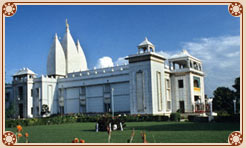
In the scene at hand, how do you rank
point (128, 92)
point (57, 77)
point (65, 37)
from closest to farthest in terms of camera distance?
point (128, 92) < point (57, 77) < point (65, 37)

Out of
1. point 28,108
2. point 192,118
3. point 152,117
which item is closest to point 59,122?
point 152,117

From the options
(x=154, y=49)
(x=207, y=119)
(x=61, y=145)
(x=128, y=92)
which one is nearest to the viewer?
(x=61, y=145)

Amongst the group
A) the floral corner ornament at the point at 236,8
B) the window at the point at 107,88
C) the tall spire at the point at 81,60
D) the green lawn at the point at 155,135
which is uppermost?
the tall spire at the point at 81,60

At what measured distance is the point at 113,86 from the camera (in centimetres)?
3338

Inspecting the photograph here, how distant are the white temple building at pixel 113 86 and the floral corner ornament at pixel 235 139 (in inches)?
830

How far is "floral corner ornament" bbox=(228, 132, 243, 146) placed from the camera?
22.2 ft

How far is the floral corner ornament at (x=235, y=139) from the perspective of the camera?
6754 millimetres

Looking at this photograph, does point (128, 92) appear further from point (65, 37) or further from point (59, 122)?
point (65, 37)

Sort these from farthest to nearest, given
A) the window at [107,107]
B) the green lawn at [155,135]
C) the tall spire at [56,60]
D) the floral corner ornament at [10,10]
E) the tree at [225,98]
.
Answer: the tree at [225,98], the tall spire at [56,60], the window at [107,107], the green lawn at [155,135], the floral corner ornament at [10,10]

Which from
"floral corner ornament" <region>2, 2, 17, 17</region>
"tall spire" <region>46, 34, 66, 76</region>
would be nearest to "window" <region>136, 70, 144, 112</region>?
"tall spire" <region>46, 34, 66, 76</region>

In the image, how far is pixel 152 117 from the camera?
2509cm

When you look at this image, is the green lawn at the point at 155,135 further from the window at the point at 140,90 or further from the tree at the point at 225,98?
the tree at the point at 225,98

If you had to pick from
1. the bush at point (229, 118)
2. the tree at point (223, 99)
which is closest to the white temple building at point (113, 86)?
the bush at point (229, 118)

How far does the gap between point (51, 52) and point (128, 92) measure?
14.8 m
